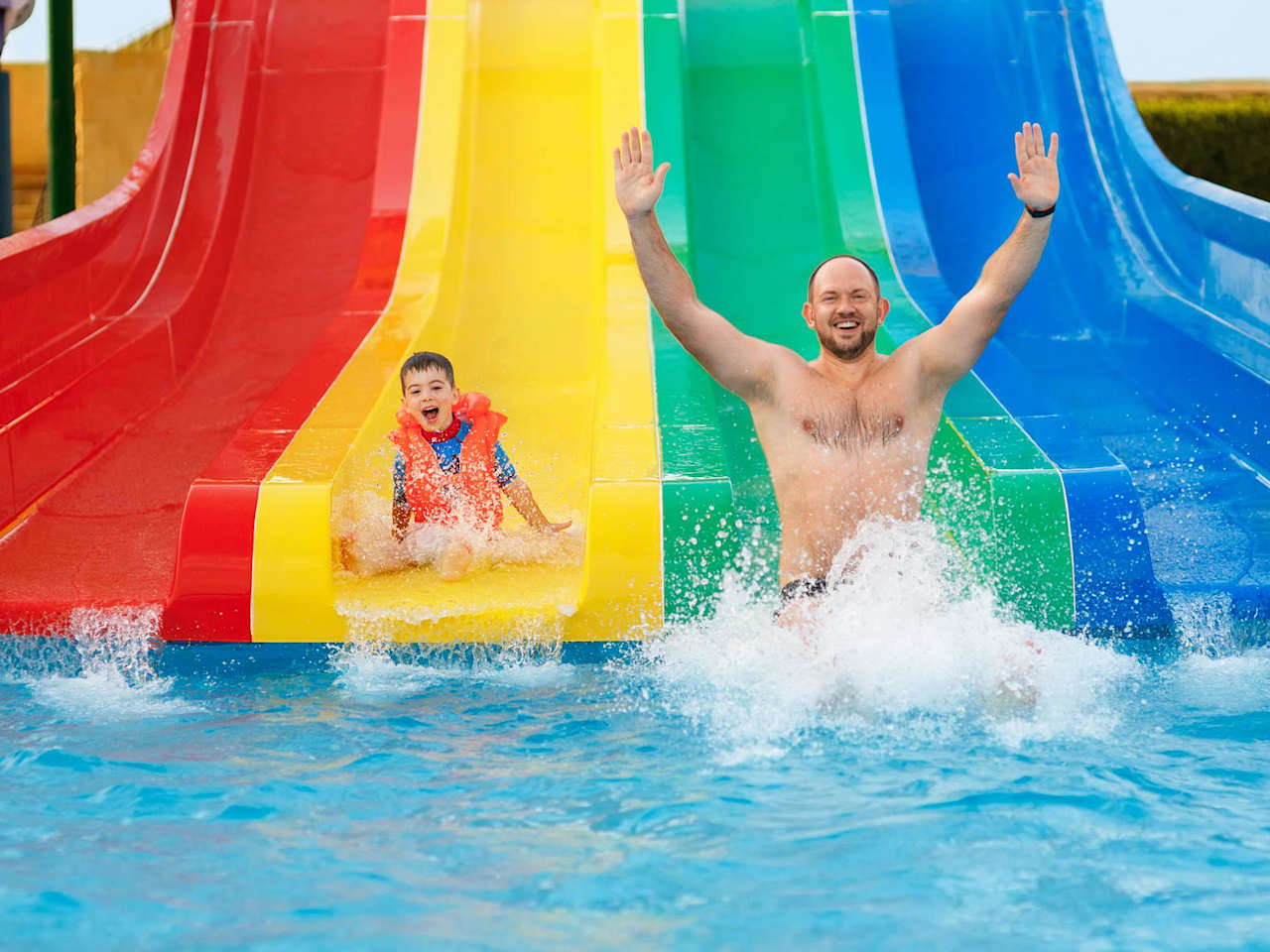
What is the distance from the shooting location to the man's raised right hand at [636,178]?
3.51 meters

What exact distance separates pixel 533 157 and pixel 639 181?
270cm

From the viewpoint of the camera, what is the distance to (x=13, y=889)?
2.54 metres

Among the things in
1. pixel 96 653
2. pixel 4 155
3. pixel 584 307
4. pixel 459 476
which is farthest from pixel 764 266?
pixel 4 155

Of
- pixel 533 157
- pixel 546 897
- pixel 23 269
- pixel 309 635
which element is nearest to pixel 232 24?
pixel 533 157

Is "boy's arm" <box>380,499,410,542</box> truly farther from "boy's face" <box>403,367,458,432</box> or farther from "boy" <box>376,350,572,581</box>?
"boy's face" <box>403,367,458,432</box>

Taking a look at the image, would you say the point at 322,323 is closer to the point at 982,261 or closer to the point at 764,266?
the point at 764,266

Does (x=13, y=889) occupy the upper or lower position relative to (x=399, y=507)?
lower

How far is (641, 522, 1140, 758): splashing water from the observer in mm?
3311

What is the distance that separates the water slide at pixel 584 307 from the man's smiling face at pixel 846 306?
20.9 inches

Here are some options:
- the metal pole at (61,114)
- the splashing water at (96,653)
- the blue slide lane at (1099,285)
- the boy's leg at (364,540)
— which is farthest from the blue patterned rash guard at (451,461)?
the metal pole at (61,114)

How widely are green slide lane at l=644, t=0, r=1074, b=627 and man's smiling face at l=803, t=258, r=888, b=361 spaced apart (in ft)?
1.75

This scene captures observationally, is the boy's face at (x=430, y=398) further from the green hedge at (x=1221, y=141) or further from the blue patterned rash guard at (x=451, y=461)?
the green hedge at (x=1221, y=141)

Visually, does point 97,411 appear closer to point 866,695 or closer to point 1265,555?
point 866,695

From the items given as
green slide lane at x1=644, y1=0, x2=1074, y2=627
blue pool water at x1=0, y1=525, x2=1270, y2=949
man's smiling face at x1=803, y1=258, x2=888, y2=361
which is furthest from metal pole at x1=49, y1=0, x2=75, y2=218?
man's smiling face at x1=803, y1=258, x2=888, y2=361
